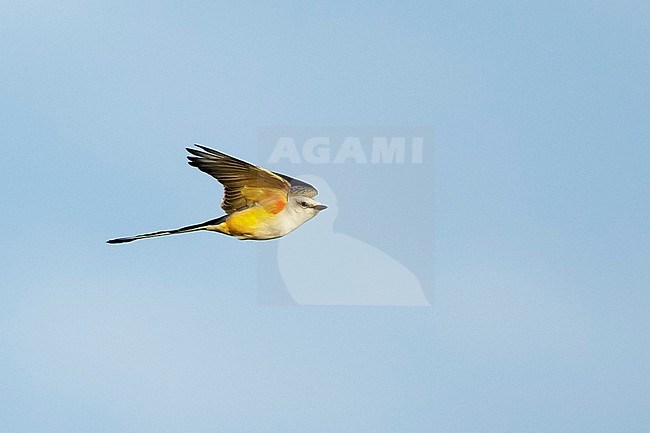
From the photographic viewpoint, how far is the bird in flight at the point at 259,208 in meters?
13.7

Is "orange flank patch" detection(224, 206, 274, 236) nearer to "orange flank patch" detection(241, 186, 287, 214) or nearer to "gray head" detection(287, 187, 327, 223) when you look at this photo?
"orange flank patch" detection(241, 186, 287, 214)

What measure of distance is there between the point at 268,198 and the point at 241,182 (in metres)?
0.39

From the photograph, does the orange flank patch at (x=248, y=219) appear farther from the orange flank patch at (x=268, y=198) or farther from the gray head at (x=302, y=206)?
the gray head at (x=302, y=206)

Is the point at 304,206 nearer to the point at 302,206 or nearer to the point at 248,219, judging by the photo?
the point at 302,206

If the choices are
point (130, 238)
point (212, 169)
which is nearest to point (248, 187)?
point (212, 169)

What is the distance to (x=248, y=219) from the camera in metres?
13.9

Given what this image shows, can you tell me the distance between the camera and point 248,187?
13.7 metres

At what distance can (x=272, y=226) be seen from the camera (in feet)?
45.6

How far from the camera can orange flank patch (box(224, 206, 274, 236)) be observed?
13867mm

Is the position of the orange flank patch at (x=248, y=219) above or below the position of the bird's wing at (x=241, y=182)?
below

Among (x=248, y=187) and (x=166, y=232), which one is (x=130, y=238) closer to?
(x=166, y=232)

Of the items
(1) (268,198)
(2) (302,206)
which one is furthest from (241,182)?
(2) (302,206)

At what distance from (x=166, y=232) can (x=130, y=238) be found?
45 cm

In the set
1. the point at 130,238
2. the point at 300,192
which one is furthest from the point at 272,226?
the point at 130,238
